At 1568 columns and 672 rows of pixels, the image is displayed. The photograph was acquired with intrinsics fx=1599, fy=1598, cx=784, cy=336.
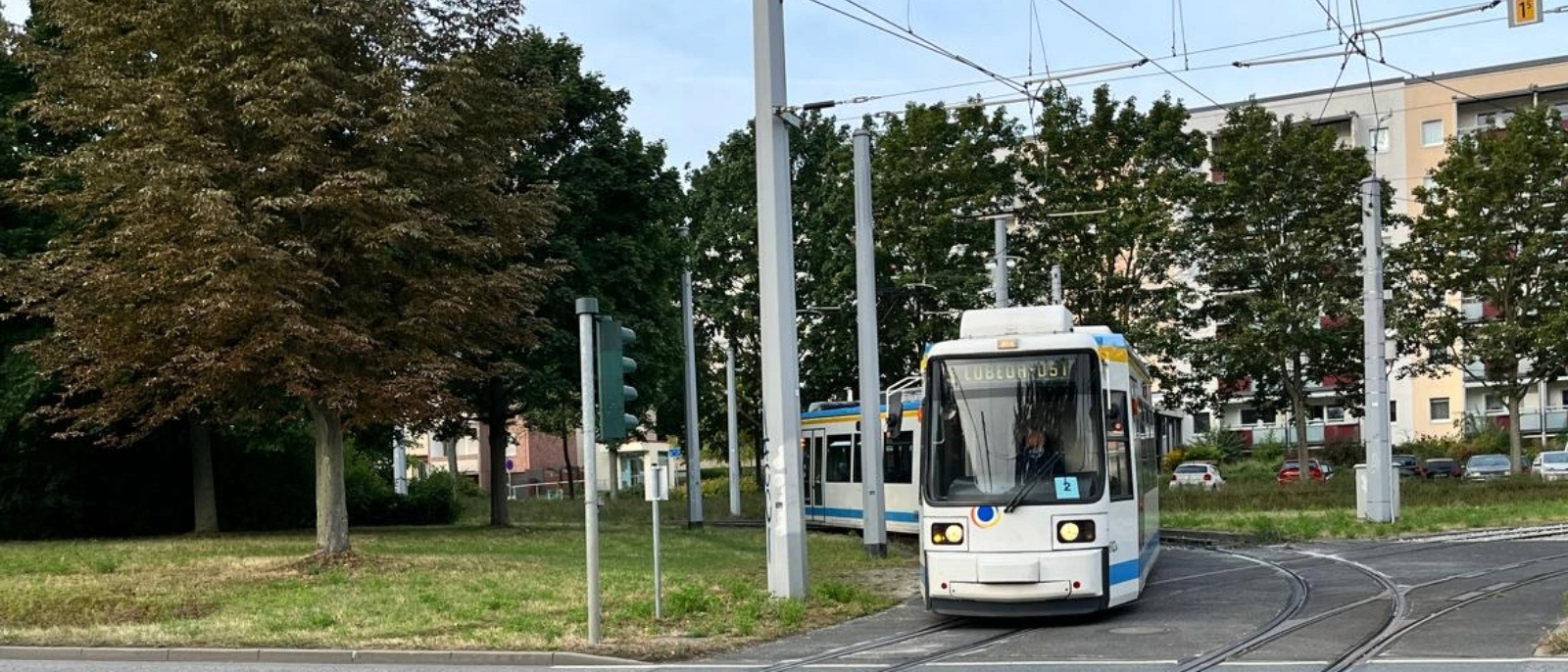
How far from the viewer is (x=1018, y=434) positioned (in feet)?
50.2

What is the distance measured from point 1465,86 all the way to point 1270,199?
96.5 feet

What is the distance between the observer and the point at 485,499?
6469 cm

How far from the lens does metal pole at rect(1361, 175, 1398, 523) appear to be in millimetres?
31109

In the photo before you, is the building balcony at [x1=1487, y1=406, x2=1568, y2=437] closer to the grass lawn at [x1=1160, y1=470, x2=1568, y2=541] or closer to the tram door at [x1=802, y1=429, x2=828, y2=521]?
the grass lawn at [x1=1160, y1=470, x2=1568, y2=541]

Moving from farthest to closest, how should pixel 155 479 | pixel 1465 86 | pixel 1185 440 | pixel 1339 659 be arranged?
pixel 1185 440 < pixel 1465 86 < pixel 155 479 < pixel 1339 659

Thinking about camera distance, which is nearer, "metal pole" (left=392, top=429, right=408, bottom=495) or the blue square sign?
the blue square sign

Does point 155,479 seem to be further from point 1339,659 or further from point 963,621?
point 1339,659

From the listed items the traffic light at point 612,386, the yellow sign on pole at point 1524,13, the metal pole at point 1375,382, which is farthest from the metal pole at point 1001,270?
the traffic light at point 612,386

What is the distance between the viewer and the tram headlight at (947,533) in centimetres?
1520

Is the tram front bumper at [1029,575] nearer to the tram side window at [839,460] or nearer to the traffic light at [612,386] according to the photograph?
the traffic light at [612,386]

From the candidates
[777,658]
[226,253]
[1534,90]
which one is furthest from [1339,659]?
[1534,90]

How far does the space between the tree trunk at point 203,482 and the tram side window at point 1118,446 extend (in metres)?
23.9

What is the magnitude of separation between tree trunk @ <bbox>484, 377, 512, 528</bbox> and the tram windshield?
2111 centimetres

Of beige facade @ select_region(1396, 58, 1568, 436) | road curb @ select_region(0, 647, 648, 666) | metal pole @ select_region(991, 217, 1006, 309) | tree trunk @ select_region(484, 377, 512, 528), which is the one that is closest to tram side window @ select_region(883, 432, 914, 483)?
metal pole @ select_region(991, 217, 1006, 309)
